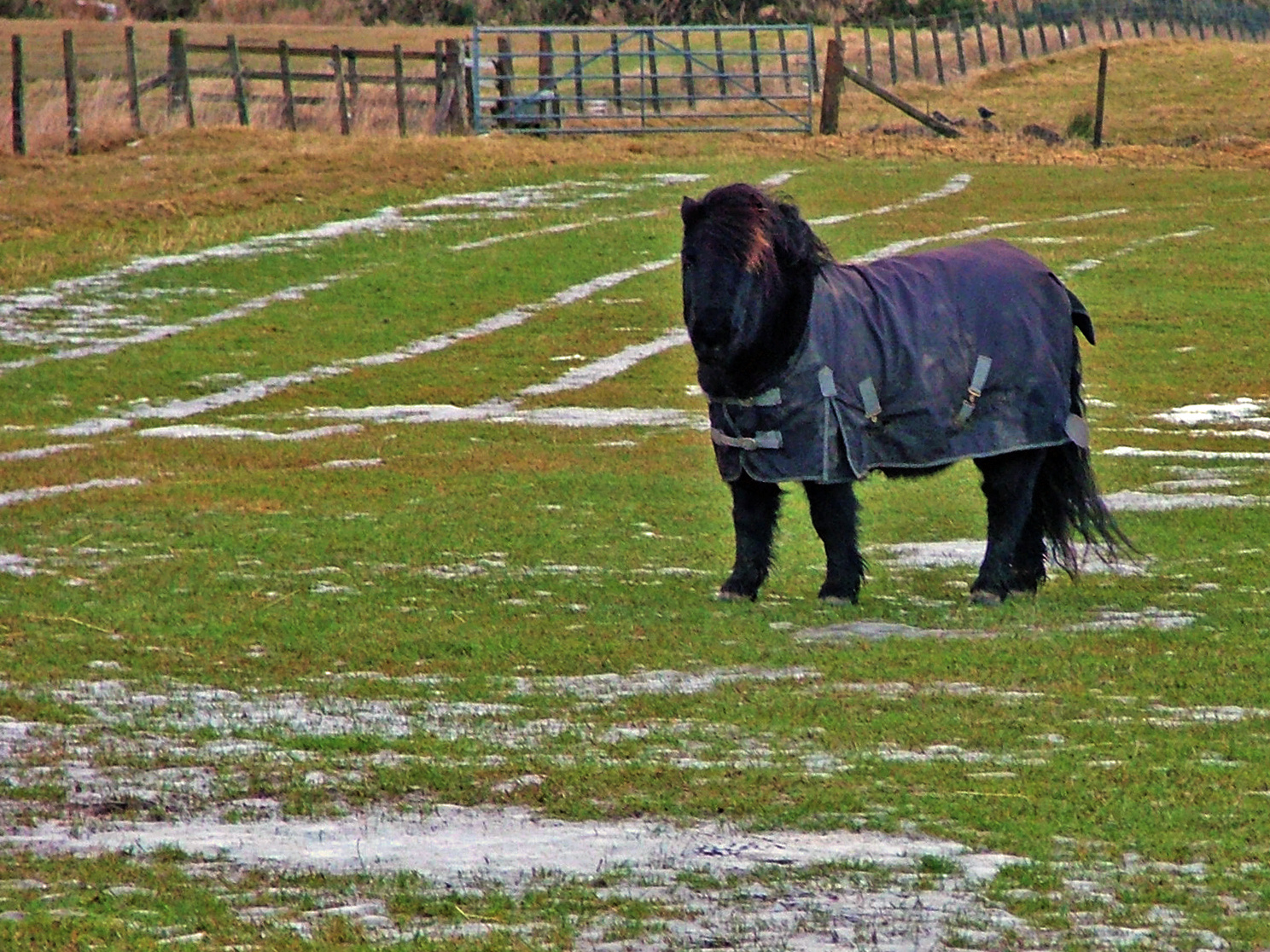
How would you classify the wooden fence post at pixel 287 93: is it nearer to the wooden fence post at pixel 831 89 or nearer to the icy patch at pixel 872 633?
the wooden fence post at pixel 831 89

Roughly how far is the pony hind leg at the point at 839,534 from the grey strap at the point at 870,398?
39 cm

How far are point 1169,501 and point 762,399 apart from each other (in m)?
4.74

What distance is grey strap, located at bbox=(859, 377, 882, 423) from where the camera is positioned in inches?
350

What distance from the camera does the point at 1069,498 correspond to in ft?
31.9

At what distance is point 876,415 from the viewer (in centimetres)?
898

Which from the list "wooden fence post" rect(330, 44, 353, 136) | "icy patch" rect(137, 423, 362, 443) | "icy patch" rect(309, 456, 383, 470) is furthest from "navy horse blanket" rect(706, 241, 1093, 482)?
"wooden fence post" rect(330, 44, 353, 136)

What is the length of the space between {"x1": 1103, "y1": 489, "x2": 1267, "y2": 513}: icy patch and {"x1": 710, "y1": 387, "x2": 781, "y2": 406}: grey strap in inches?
155

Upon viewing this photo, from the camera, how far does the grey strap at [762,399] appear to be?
8.77m

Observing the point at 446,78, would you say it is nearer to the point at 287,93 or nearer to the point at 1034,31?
the point at 287,93

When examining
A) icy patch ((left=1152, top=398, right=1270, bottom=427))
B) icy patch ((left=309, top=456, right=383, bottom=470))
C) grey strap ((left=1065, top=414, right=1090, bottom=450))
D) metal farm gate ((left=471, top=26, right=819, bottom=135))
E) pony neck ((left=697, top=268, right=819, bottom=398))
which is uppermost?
metal farm gate ((left=471, top=26, right=819, bottom=135))

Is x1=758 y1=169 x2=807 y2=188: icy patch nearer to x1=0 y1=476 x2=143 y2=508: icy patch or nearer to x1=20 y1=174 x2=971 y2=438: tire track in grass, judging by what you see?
x1=20 y1=174 x2=971 y2=438: tire track in grass

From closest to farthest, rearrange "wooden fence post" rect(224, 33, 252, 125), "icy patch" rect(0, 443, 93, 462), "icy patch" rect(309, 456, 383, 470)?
"icy patch" rect(309, 456, 383, 470)
"icy patch" rect(0, 443, 93, 462)
"wooden fence post" rect(224, 33, 252, 125)

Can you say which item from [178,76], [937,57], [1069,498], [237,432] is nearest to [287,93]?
[178,76]

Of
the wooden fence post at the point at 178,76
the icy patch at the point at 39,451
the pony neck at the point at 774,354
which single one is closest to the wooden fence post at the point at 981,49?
the wooden fence post at the point at 178,76
